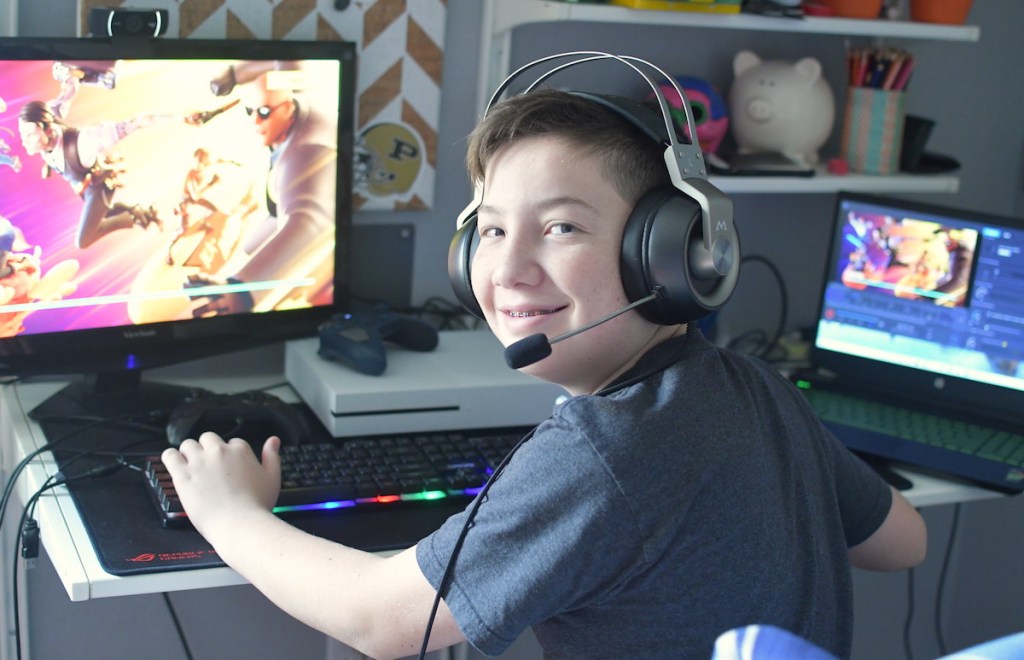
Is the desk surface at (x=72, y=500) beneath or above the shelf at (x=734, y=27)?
beneath

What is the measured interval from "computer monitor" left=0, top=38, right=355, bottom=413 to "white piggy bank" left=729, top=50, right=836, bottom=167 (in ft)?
2.06

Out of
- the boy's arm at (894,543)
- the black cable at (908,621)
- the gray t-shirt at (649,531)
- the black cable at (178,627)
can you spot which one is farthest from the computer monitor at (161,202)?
the black cable at (908,621)

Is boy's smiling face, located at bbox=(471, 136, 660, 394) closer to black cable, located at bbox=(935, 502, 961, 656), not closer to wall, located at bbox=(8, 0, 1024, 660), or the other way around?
wall, located at bbox=(8, 0, 1024, 660)

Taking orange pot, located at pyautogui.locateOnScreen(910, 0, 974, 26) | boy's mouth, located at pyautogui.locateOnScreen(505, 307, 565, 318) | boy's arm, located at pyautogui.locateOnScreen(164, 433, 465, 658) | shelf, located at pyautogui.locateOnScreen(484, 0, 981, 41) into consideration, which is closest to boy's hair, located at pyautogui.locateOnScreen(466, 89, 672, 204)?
boy's mouth, located at pyautogui.locateOnScreen(505, 307, 565, 318)

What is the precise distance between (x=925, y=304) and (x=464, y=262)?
861 mm

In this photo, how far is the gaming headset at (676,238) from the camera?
950 millimetres

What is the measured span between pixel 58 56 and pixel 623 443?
0.81 metres

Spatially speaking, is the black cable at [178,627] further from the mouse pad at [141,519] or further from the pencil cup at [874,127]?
the pencil cup at [874,127]

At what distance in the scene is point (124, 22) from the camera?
1.37 meters

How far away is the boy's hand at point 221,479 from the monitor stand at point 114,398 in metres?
0.26

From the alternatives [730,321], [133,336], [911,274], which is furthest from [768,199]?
[133,336]

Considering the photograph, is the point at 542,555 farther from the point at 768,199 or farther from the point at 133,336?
the point at 768,199

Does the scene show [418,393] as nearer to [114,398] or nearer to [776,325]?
[114,398]

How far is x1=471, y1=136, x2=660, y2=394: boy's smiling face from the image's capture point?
970mm
